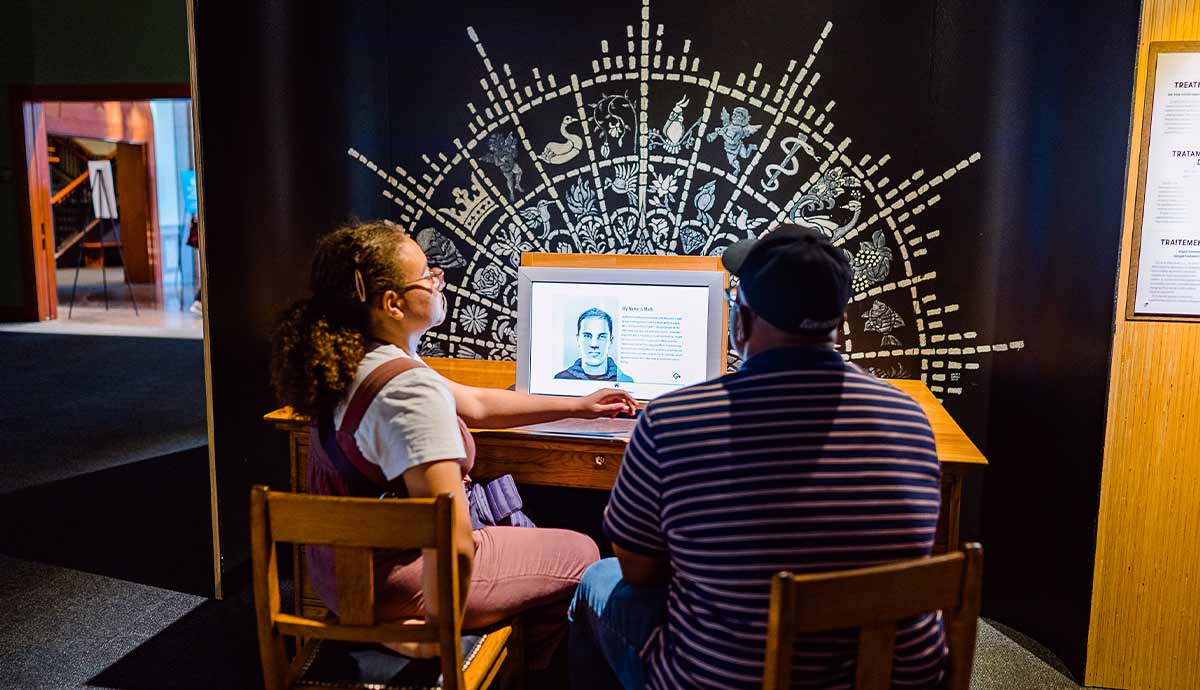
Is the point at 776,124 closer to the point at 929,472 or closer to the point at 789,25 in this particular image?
the point at 789,25

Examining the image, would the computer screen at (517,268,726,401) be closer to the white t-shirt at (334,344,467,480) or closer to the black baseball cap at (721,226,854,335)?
the white t-shirt at (334,344,467,480)

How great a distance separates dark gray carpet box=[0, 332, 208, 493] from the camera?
178 inches

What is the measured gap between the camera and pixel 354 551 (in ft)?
4.73

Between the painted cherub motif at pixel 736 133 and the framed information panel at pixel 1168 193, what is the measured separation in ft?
3.39

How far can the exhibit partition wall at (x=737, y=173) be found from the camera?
2553 mm

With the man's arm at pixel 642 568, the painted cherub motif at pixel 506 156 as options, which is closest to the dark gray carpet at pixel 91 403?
the painted cherub motif at pixel 506 156

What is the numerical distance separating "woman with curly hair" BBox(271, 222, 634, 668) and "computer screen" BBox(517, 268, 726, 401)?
0.51m

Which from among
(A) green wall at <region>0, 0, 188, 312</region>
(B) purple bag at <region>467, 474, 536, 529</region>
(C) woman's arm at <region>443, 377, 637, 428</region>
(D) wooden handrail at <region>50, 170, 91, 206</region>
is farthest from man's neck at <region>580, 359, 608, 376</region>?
(D) wooden handrail at <region>50, 170, 91, 206</region>

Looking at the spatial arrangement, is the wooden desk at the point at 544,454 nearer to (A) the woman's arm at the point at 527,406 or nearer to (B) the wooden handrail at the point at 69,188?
(A) the woman's arm at the point at 527,406

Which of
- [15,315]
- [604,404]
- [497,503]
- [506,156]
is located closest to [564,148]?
[506,156]

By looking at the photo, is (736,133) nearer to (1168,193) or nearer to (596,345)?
(596,345)

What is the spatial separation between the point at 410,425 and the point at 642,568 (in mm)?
460

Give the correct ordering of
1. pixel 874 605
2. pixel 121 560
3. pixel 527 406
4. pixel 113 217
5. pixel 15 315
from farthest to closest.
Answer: pixel 113 217, pixel 15 315, pixel 121 560, pixel 527 406, pixel 874 605

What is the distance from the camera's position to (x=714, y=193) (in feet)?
9.25
